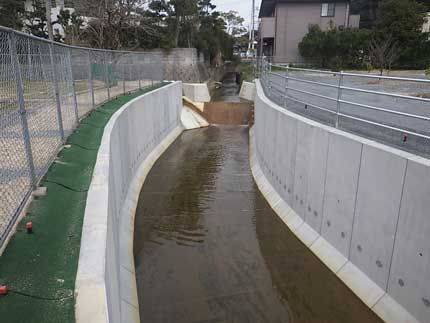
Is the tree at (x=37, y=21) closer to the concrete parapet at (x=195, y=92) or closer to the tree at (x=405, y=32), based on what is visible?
the concrete parapet at (x=195, y=92)

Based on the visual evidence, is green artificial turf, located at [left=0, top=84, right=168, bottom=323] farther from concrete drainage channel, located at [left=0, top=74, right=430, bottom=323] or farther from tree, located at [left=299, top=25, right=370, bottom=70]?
tree, located at [left=299, top=25, right=370, bottom=70]

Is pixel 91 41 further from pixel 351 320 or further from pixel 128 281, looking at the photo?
pixel 351 320

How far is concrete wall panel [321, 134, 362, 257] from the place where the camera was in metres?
6.27

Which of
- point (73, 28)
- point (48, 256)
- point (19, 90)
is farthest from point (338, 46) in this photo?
point (48, 256)

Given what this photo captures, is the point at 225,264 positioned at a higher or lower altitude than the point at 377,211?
lower

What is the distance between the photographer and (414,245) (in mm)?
4898

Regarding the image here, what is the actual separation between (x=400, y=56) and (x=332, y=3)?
9503 mm

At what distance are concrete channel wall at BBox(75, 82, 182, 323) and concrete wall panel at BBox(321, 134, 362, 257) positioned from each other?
12.0 ft

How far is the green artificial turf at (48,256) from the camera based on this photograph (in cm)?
287

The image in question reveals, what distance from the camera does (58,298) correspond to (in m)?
2.98

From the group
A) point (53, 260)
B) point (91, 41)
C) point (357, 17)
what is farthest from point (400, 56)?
point (53, 260)

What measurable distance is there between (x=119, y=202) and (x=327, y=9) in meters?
37.1

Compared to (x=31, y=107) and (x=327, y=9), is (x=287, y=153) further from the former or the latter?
(x=327, y=9)

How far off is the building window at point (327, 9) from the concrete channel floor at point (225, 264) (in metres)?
32.4
